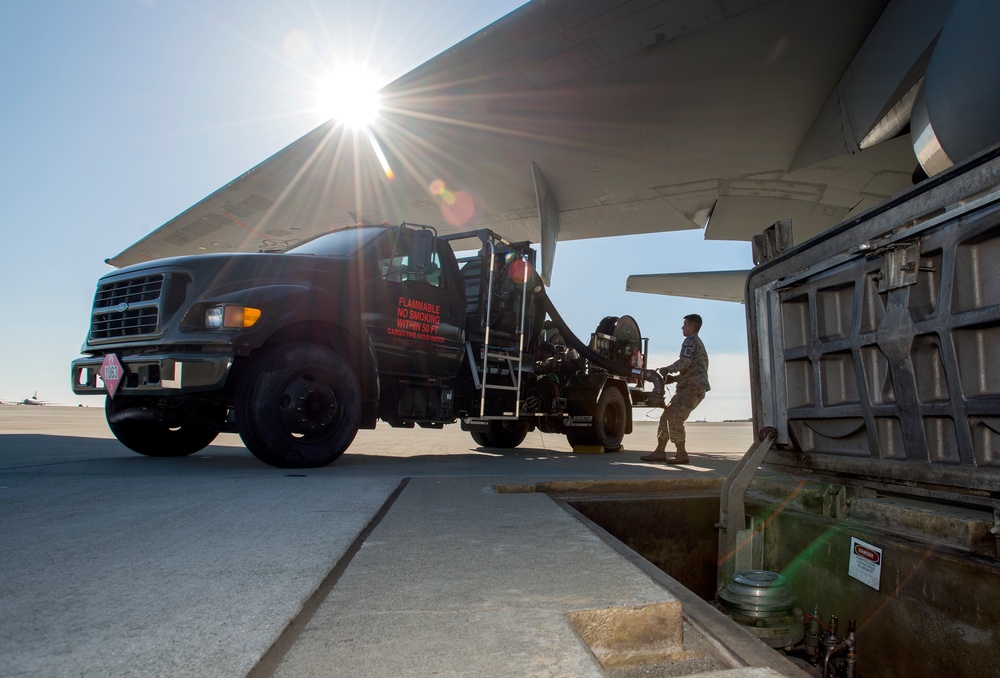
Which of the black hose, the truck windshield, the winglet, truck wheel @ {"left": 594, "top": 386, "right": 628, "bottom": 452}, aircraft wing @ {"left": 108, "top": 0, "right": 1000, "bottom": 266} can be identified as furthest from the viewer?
the winglet

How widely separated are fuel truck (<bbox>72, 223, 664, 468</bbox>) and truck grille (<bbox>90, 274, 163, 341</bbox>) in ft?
0.04

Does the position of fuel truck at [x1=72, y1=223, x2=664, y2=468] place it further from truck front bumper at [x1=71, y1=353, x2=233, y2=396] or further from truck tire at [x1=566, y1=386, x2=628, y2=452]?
truck tire at [x1=566, y1=386, x2=628, y2=452]

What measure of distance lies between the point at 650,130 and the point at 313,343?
6281 millimetres

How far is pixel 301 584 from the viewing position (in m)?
1.57

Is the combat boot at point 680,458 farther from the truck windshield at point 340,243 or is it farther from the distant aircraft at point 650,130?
the truck windshield at point 340,243

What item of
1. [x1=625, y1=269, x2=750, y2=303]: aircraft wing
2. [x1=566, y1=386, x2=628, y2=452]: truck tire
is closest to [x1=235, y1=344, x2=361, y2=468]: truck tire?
[x1=566, y1=386, x2=628, y2=452]: truck tire

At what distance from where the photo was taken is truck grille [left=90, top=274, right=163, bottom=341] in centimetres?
460

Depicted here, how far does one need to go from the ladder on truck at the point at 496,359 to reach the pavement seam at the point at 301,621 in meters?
4.12

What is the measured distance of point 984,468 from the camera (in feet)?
6.47

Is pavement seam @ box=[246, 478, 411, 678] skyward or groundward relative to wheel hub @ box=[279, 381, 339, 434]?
groundward

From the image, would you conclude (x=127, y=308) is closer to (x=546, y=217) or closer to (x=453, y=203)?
(x=546, y=217)

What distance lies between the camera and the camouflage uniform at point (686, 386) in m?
6.80

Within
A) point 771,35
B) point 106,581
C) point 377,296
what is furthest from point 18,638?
point 771,35

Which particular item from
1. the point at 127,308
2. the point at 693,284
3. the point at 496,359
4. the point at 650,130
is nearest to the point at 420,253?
the point at 496,359
